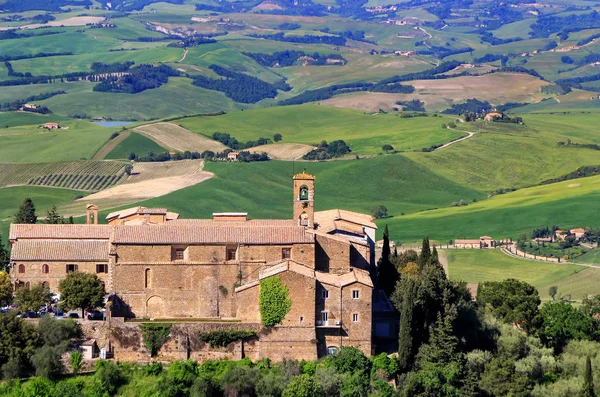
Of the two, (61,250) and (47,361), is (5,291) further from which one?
(47,361)

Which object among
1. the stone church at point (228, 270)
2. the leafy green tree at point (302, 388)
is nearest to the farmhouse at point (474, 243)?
the stone church at point (228, 270)

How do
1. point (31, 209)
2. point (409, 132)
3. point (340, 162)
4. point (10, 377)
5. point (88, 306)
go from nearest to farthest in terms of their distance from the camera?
1. point (10, 377)
2. point (88, 306)
3. point (31, 209)
4. point (340, 162)
5. point (409, 132)

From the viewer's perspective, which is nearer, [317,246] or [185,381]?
[185,381]

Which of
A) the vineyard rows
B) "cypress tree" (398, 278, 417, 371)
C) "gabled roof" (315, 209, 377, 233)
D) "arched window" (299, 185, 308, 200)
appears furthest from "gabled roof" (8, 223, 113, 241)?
the vineyard rows

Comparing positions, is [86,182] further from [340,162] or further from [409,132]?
[409,132]

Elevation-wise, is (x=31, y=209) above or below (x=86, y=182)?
below

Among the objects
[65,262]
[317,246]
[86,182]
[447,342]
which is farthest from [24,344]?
[86,182]

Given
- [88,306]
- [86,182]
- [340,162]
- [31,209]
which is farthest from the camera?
[340,162]
